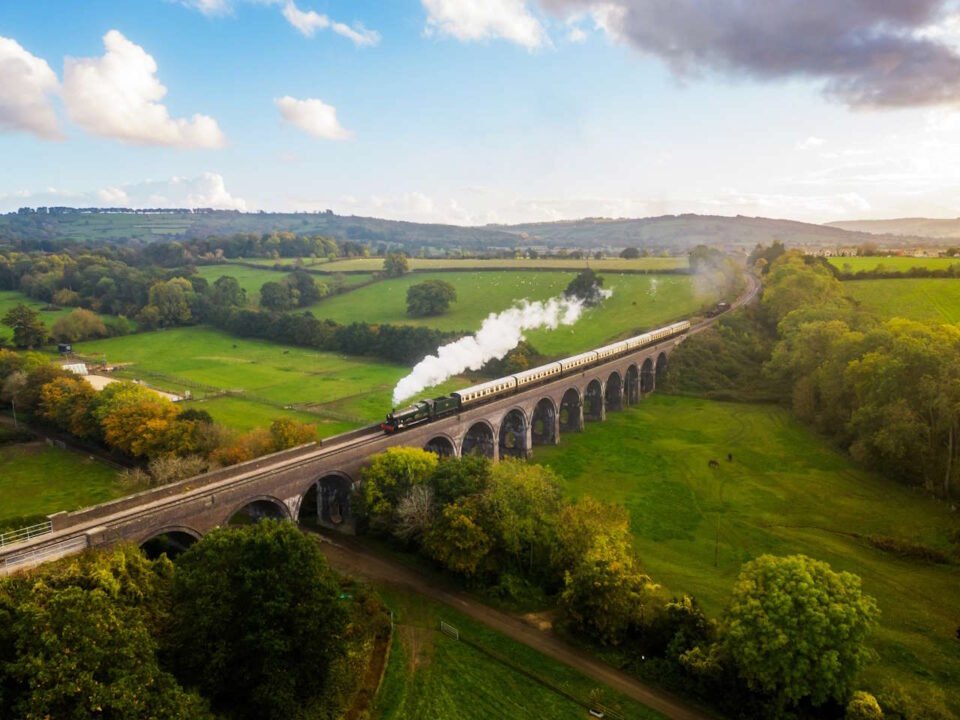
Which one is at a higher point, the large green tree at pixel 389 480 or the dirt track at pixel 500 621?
the large green tree at pixel 389 480

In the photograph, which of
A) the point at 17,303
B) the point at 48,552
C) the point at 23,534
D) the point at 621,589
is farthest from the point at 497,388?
the point at 17,303

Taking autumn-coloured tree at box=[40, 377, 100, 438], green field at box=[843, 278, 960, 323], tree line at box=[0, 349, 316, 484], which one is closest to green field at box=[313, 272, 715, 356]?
green field at box=[843, 278, 960, 323]

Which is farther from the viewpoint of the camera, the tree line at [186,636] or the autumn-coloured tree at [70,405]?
the autumn-coloured tree at [70,405]

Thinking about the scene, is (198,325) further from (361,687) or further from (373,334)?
(361,687)

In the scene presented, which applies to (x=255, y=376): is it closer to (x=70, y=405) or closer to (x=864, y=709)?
(x=70, y=405)

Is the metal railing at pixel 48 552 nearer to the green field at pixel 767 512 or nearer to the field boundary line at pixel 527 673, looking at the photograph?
the field boundary line at pixel 527 673

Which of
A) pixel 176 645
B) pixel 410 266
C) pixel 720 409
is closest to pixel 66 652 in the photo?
pixel 176 645

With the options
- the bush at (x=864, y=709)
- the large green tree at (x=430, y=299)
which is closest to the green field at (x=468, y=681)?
the bush at (x=864, y=709)

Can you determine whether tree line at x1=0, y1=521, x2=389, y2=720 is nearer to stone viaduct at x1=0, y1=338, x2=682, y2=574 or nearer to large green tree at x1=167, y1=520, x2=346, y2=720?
large green tree at x1=167, y1=520, x2=346, y2=720
